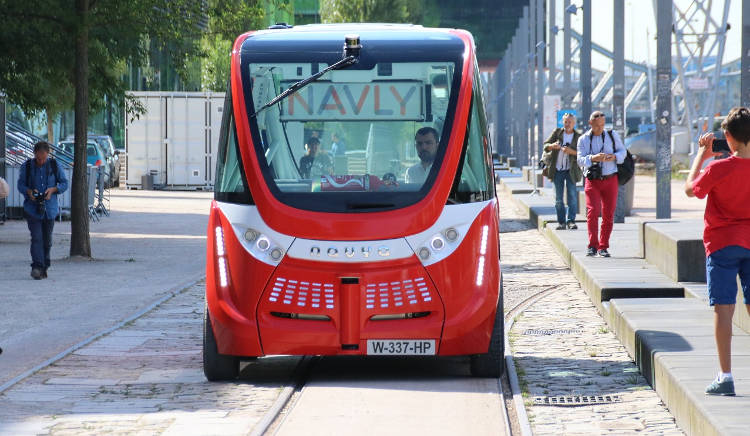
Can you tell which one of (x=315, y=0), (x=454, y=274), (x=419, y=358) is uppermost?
Result: (x=315, y=0)

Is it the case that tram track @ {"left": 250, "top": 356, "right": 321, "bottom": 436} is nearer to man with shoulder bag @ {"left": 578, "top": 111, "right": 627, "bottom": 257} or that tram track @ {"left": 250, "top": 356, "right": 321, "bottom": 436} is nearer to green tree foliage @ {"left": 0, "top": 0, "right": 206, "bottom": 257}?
man with shoulder bag @ {"left": 578, "top": 111, "right": 627, "bottom": 257}

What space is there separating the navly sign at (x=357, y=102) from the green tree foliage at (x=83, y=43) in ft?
36.6

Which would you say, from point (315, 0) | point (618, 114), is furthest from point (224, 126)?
point (315, 0)

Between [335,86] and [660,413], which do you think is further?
[335,86]

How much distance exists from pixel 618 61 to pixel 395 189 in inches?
707

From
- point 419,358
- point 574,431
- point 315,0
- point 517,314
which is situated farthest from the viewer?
point 315,0

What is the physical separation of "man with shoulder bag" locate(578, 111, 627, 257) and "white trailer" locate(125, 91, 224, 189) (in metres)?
27.5

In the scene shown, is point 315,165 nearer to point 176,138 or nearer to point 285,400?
point 285,400

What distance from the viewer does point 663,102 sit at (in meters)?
20.9

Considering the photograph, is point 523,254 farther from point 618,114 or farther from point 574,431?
point 574,431

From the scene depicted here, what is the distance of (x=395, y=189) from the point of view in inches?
364

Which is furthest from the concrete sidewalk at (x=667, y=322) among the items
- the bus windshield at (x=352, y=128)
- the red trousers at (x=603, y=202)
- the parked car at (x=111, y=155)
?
the parked car at (x=111, y=155)

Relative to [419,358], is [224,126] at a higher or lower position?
higher

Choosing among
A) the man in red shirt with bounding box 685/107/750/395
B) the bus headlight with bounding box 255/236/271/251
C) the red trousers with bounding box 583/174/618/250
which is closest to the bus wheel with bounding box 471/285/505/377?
the bus headlight with bounding box 255/236/271/251
